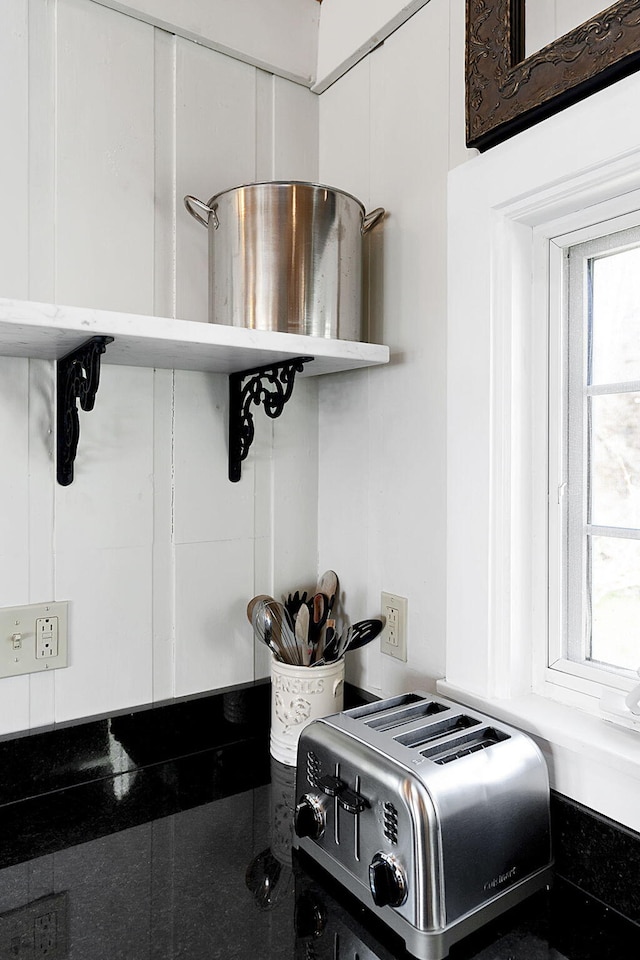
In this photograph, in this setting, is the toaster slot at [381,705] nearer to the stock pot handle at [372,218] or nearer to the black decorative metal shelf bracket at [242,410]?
the black decorative metal shelf bracket at [242,410]

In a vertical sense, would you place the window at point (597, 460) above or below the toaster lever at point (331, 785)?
above

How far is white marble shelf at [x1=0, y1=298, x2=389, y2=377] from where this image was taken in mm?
940

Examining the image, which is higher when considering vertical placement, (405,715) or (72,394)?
(72,394)

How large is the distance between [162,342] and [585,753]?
83 centimetres

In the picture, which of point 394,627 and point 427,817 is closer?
point 427,817

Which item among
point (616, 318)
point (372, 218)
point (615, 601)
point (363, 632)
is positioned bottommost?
point (363, 632)

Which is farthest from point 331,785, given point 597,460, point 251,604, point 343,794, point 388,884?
point 597,460

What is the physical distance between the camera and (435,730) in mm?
986

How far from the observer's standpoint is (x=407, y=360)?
1.28 meters

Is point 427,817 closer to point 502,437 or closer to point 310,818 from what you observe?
point 310,818

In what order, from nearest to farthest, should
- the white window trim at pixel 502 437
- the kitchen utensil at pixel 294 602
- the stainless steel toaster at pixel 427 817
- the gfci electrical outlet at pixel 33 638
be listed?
the stainless steel toaster at pixel 427 817
the white window trim at pixel 502 437
the gfci electrical outlet at pixel 33 638
the kitchen utensil at pixel 294 602

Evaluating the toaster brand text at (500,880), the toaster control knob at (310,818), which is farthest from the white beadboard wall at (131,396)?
the toaster brand text at (500,880)

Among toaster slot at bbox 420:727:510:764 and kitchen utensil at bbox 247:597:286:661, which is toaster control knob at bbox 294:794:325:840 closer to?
toaster slot at bbox 420:727:510:764

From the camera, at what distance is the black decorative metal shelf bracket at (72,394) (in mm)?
1040
